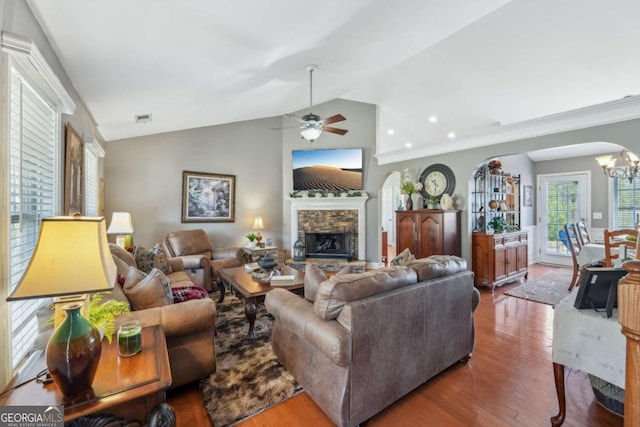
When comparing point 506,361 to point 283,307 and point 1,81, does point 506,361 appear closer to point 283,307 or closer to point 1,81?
point 283,307

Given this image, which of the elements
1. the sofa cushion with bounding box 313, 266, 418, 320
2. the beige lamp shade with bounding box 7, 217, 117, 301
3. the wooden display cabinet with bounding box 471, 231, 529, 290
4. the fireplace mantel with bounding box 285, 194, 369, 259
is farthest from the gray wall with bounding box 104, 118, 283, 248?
the sofa cushion with bounding box 313, 266, 418, 320

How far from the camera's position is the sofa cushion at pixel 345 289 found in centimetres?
169

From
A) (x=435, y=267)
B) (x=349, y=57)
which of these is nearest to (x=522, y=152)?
(x=349, y=57)

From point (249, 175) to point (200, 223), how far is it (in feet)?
4.57

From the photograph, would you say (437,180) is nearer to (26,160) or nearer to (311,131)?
(311,131)

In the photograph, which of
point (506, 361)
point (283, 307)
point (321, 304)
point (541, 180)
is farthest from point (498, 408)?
point (541, 180)

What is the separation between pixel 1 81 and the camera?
1306 millimetres

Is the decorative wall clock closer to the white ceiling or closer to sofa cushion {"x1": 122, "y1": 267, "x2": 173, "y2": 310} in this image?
the white ceiling

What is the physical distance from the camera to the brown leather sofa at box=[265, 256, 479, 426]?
1.65 metres

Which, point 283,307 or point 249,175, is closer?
point 283,307

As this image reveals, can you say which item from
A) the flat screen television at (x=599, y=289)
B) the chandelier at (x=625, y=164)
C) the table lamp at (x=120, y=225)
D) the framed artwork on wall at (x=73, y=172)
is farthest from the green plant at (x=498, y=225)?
the table lamp at (x=120, y=225)

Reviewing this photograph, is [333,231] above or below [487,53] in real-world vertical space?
below

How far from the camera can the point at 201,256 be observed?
14.4ft

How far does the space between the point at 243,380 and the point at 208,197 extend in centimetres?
402
